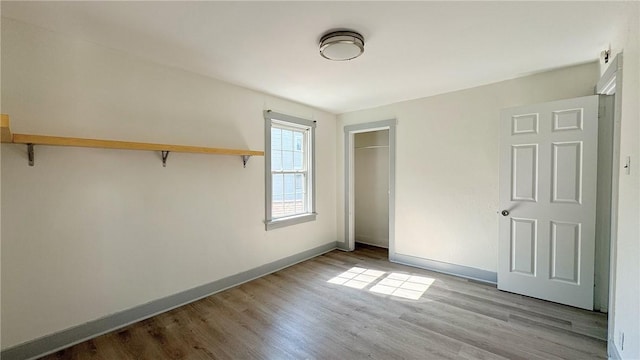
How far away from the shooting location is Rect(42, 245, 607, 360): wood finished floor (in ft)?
6.59

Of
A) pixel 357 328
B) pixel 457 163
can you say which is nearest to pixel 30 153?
pixel 357 328

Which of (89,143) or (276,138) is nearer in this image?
(89,143)

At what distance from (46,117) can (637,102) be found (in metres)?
4.11

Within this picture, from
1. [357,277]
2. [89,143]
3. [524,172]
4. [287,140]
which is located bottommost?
[357,277]

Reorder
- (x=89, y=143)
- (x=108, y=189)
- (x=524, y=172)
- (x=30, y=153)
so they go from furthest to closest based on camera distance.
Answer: (x=524, y=172) < (x=108, y=189) < (x=89, y=143) < (x=30, y=153)

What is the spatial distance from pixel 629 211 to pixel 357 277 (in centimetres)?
261

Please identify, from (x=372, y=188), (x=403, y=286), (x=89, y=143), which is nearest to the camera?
(x=89, y=143)

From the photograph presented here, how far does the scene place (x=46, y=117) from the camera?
201 centimetres

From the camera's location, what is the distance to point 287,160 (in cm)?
403

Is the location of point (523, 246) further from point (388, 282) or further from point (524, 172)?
point (388, 282)

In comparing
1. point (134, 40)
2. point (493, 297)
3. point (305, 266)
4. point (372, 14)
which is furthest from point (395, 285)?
point (134, 40)

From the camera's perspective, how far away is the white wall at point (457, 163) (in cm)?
300

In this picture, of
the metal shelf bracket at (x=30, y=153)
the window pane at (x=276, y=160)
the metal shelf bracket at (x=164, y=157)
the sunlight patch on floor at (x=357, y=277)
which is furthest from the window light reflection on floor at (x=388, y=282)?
the metal shelf bracket at (x=30, y=153)

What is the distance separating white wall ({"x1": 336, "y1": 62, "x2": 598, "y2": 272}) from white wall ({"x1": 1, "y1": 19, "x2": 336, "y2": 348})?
2320 millimetres
